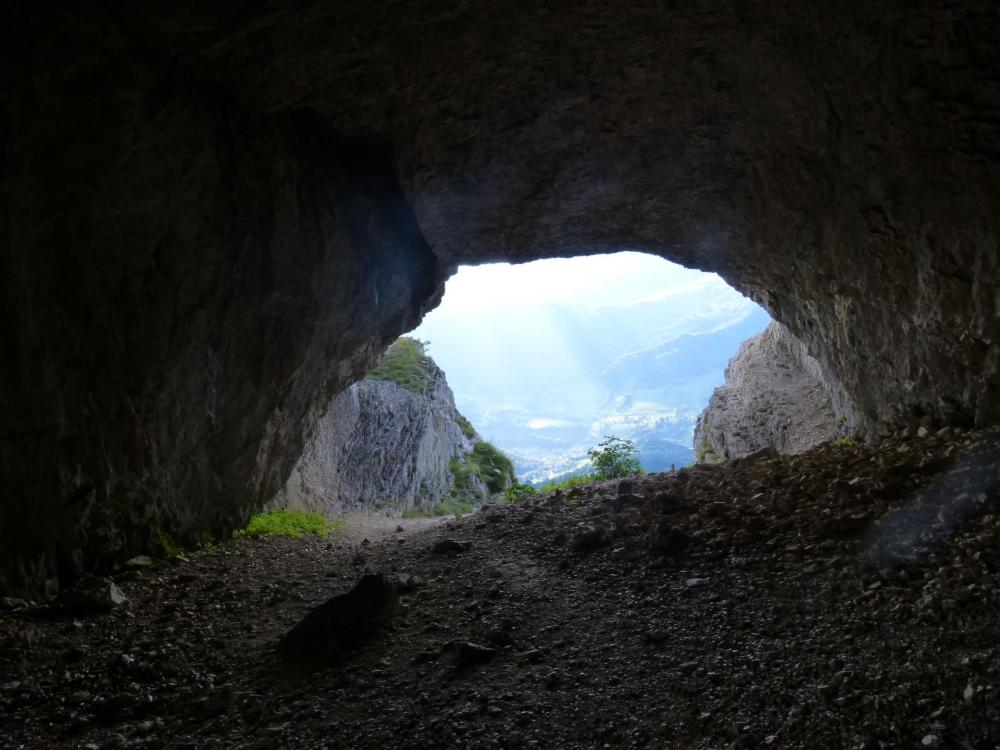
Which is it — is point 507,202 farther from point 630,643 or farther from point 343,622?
point 630,643

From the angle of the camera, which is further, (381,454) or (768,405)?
(381,454)

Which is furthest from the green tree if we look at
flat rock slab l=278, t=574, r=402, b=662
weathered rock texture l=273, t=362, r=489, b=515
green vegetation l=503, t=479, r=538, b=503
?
flat rock slab l=278, t=574, r=402, b=662

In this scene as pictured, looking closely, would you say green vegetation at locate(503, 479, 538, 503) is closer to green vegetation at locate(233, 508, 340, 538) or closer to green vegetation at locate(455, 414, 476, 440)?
green vegetation at locate(455, 414, 476, 440)

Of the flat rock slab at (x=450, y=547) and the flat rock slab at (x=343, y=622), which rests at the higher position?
the flat rock slab at (x=343, y=622)

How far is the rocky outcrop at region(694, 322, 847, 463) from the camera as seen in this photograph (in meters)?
16.8

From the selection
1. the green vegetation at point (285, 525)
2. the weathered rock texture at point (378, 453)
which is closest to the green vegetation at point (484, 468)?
the weathered rock texture at point (378, 453)

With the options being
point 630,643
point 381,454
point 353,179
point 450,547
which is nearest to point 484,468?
point 381,454

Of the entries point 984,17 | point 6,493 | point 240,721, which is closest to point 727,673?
point 240,721

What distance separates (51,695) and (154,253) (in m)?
4.50

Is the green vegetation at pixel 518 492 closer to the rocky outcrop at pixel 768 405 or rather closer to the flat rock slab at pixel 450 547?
the flat rock slab at pixel 450 547

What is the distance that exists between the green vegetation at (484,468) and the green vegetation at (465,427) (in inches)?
21.1

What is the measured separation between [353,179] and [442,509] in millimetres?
15640

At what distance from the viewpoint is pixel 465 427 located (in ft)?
97.0

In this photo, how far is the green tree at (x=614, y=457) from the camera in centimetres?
1748
